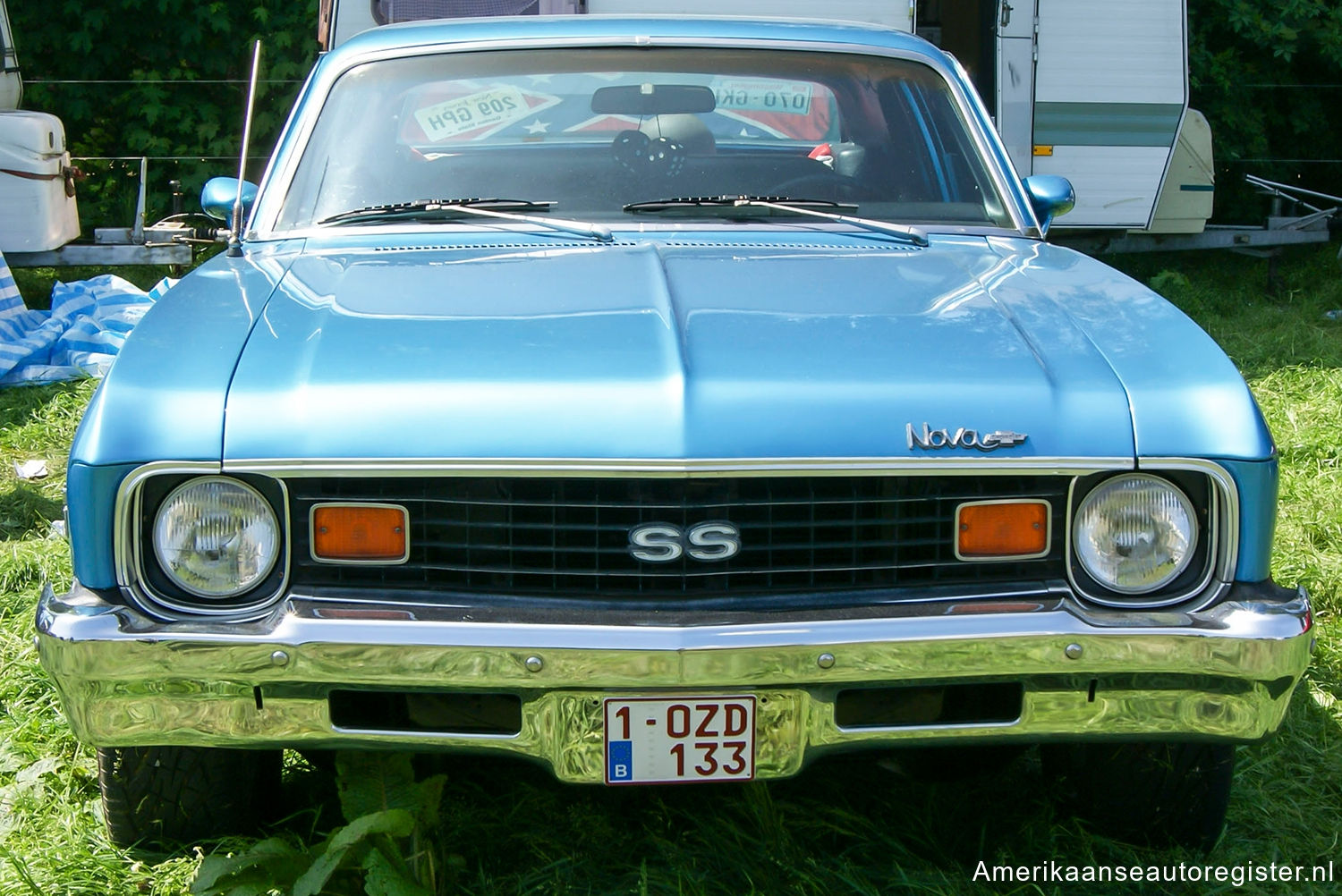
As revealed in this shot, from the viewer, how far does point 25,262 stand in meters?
8.22

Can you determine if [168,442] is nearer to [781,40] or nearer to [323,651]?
[323,651]

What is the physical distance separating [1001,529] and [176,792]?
1490 millimetres

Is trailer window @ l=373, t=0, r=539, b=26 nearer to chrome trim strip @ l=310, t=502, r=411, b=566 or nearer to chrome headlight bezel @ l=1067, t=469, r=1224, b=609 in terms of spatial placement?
chrome trim strip @ l=310, t=502, r=411, b=566

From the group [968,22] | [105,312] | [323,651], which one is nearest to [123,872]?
A: [323,651]

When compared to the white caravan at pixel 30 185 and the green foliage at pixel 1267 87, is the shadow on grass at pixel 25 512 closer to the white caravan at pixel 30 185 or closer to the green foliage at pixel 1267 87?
the white caravan at pixel 30 185

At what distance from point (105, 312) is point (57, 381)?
2.83ft

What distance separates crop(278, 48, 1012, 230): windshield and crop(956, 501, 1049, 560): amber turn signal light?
1.17m

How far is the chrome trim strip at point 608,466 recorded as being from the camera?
6.68ft

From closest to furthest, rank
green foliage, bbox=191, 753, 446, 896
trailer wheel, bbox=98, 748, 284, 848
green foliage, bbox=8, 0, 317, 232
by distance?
green foliage, bbox=191, 753, 446, 896 < trailer wheel, bbox=98, 748, 284, 848 < green foliage, bbox=8, 0, 317, 232

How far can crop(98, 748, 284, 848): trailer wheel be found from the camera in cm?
241

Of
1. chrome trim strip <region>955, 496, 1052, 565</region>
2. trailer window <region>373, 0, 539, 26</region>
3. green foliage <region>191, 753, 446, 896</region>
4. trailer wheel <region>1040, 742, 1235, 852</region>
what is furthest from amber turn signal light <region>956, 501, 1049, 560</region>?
trailer window <region>373, 0, 539, 26</region>

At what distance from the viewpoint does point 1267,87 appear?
11406 millimetres

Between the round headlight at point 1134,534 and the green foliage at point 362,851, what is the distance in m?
1.18

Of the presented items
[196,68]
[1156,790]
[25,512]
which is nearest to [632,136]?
[1156,790]
